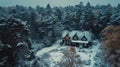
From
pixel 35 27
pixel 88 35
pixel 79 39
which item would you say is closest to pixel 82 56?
pixel 79 39

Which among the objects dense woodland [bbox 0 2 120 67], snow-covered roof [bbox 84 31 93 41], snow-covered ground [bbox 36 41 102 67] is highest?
dense woodland [bbox 0 2 120 67]

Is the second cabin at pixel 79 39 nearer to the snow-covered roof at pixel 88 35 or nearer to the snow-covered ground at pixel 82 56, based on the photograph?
the snow-covered roof at pixel 88 35

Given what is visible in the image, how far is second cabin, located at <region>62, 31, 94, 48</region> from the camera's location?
43.2 m

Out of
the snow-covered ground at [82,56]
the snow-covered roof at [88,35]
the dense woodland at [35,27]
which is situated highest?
the dense woodland at [35,27]

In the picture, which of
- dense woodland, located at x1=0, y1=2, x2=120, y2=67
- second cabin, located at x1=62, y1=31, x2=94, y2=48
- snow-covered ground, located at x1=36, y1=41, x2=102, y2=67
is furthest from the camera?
second cabin, located at x1=62, y1=31, x2=94, y2=48

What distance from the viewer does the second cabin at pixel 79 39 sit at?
43.2 m

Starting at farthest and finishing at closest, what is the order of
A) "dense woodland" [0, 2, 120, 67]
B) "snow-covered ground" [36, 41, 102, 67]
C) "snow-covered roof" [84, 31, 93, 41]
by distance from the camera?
"snow-covered roof" [84, 31, 93, 41] < "snow-covered ground" [36, 41, 102, 67] < "dense woodland" [0, 2, 120, 67]

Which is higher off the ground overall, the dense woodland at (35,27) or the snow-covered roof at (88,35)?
the dense woodland at (35,27)

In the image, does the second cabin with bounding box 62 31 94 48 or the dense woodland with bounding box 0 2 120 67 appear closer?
the dense woodland with bounding box 0 2 120 67

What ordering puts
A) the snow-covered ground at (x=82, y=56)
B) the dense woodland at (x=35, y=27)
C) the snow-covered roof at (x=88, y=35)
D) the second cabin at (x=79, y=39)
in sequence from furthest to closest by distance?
the snow-covered roof at (x=88, y=35)
the second cabin at (x=79, y=39)
the snow-covered ground at (x=82, y=56)
the dense woodland at (x=35, y=27)

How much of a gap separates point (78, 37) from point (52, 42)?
19.8 ft

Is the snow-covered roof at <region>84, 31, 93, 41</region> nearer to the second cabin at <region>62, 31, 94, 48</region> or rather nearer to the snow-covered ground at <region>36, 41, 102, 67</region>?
the second cabin at <region>62, 31, 94, 48</region>

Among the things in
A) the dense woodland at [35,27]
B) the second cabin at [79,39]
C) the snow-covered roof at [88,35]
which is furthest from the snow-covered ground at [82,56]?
the dense woodland at [35,27]

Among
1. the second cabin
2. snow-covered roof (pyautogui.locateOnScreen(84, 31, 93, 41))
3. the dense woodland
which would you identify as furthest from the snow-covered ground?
the dense woodland
